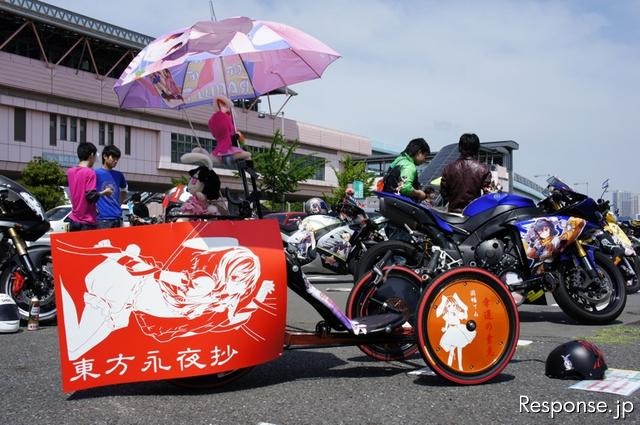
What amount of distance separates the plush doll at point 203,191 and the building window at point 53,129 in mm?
44941

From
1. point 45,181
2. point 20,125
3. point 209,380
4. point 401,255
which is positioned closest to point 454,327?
point 209,380

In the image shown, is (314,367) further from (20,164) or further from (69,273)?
(20,164)

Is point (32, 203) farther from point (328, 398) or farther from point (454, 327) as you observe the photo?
point (454, 327)

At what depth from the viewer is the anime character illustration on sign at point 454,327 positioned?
3639 millimetres

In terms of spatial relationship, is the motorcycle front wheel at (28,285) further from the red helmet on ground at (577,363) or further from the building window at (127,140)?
the building window at (127,140)

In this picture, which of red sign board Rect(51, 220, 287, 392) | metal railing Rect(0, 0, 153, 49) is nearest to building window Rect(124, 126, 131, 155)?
metal railing Rect(0, 0, 153, 49)

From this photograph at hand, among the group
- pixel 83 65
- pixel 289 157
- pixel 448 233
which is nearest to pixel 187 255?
pixel 448 233

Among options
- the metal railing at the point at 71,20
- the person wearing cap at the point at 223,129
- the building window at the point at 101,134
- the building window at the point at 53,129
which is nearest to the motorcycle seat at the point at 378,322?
the person wearing cap at the point at 223,129

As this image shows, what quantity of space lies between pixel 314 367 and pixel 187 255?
127 centimetres

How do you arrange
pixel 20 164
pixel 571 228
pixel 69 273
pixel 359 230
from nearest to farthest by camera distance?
1. pixel 69 273
2. pixel 571 228
3. pixel 359 230
4. pixel 20 164

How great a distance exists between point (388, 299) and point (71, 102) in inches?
1838

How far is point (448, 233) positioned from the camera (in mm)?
5352

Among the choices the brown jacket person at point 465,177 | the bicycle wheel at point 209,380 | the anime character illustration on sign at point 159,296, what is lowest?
the bicycle wheel at point 209,380

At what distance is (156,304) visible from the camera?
3.50m
